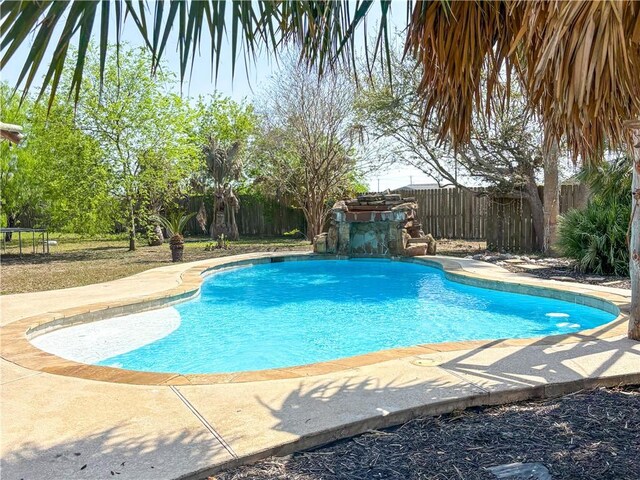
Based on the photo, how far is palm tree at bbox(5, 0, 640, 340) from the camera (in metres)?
1.23

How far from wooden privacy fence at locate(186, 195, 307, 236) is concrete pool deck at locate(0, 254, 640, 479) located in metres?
15.4

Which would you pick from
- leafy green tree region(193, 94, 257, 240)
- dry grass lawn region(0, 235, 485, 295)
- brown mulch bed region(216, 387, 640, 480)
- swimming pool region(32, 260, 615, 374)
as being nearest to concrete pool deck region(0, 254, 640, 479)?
brown mulch bed region(216, 387, 640, 480)

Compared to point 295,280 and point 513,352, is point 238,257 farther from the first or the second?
point 513,352

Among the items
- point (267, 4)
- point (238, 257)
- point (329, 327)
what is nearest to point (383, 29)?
point (267, 4)

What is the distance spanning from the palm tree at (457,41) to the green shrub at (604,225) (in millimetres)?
4877

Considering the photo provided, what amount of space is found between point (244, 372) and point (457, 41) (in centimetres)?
249

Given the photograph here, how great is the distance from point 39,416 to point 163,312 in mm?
3845

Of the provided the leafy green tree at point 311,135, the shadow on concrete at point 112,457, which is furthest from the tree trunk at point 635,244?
the leafy green tree at point 311,135

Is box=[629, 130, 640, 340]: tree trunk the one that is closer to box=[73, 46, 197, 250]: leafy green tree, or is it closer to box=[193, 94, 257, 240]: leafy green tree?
box=[73, 46, 197, 250]: leafy green tree

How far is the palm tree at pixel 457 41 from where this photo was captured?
48.5 inches

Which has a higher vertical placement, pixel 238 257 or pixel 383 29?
pixel 383 29

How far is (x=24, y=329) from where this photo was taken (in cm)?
482

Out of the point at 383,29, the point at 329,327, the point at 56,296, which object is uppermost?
the point at 383,29

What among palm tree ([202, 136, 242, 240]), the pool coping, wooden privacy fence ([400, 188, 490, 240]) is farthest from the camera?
palm tree ([202, 136, 242, 240])
